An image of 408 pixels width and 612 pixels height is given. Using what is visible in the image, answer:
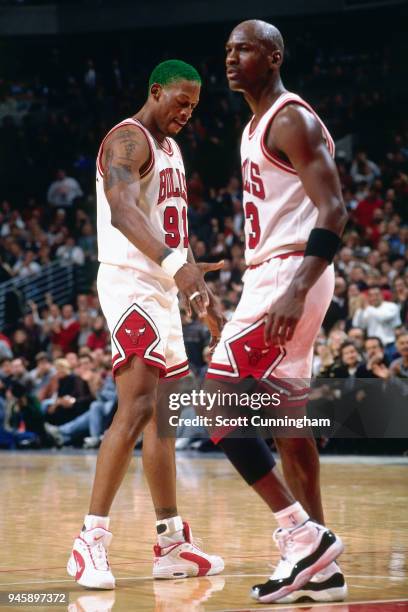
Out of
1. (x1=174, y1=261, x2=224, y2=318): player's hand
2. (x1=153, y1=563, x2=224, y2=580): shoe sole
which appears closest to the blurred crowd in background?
(x1=153, y1=563, x2=224, y2=580): shoe sole

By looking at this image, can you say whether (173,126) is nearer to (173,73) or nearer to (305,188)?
(173,73)

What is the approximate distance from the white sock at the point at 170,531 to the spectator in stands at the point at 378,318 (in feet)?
26.6

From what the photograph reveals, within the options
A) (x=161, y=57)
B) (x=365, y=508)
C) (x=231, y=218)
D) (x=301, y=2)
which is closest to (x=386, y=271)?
(x=231, y=218)

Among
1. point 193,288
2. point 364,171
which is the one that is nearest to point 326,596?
point 193,288

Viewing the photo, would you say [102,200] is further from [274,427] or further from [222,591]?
[222,591]

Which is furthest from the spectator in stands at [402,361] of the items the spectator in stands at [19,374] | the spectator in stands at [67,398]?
the spectator in stands at [19,374]

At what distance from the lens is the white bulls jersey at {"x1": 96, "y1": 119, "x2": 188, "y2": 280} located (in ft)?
16.9

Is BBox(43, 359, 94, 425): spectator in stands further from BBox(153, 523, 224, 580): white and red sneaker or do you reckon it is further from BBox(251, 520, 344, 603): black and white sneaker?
BBox(251, 520, 344, 603): black and white sneaker

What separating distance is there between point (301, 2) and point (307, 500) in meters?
18.6

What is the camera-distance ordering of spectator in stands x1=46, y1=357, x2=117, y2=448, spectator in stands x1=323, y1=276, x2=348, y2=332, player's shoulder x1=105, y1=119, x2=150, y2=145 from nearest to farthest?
player's shoulder x1=105, y1=119, x2=150, y2=145, spectator in stands x1=323, y1=276, x2=348, y2=332, spectator in stands x1=46, y1=357, x2=117, y2=448

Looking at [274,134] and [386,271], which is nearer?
[274,134]

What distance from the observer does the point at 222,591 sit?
179 inches

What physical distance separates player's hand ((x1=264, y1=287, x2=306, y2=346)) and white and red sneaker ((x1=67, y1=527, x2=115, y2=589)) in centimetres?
125

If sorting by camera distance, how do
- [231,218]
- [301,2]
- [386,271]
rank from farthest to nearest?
[301,2] < [231,218] < [386,271]
